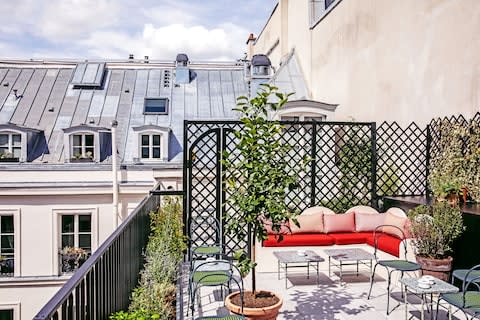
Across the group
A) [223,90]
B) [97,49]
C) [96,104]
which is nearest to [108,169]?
[96,104]

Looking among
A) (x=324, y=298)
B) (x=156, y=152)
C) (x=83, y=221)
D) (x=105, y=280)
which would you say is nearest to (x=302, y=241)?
(x=324, y=298)

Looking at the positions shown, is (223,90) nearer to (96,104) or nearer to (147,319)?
(96,104)

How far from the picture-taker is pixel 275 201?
373 cm

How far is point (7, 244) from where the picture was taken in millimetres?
11969

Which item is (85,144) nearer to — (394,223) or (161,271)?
(161,271)

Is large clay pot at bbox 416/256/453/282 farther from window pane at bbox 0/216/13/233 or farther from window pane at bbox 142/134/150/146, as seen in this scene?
window pane at bbox 0/216/13/233

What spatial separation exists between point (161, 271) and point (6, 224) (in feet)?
30.4

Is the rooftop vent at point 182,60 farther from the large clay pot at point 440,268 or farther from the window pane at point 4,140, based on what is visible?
the large clay pot at point 440,268

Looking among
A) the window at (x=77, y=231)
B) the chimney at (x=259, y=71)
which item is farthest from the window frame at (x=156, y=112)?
the window at (x=77, y=231)

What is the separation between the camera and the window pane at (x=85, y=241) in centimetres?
1221

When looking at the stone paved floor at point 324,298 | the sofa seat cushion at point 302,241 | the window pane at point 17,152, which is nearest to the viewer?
the stone paved floor at point 324,298

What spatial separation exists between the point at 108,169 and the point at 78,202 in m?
1.30

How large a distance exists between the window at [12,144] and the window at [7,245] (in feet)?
8.21

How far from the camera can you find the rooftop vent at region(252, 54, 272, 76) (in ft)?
57.0
